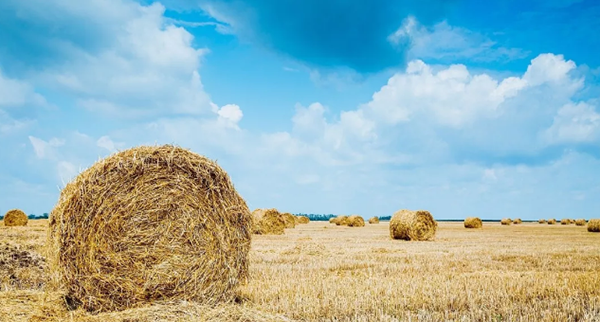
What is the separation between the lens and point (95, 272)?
5324mm

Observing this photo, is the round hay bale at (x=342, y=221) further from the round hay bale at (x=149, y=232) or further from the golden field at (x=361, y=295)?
the round hay bale at (x=149, y=232)

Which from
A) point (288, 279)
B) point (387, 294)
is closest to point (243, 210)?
point (288, 279)

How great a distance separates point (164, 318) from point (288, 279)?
254cm

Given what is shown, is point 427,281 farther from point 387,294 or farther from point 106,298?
point 106,298

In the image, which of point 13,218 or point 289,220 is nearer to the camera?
point 13,218

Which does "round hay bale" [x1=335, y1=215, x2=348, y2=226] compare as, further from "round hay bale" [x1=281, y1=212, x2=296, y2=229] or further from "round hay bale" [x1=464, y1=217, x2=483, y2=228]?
"round hay bale" [x1=464, y1=217, x2=483, y2=228]

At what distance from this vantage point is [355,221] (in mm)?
35094

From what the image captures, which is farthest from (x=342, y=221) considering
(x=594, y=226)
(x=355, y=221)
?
(x=594, y=226)

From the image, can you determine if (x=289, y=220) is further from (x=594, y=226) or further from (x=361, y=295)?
(x=361, y=295)

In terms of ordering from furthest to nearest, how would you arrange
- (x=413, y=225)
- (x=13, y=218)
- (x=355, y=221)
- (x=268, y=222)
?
(x=355, y=221)
(x=13, y=218)
(x=268, y=222)
(x=413, y=225)

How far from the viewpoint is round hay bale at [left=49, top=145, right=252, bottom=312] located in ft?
17.4

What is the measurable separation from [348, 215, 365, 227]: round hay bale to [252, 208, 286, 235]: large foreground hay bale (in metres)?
15.1

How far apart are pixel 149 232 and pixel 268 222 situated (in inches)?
583

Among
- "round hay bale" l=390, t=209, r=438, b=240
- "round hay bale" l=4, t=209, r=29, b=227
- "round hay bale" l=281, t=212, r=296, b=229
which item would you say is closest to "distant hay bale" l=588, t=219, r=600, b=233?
"round hay bale" l=390, t=209, r=438, b=240
